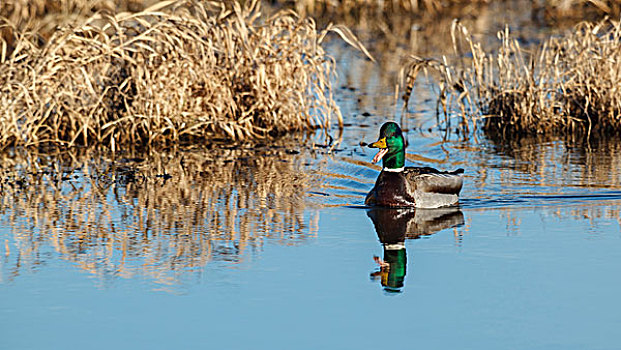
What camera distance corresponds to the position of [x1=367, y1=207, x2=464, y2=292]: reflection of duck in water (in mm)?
6777

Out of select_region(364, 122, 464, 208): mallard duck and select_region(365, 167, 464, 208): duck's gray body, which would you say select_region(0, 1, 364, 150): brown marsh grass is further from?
select_region(365, 167, 464, 208): duck's gray body

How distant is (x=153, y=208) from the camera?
8.69m

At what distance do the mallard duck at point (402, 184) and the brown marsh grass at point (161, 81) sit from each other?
90.0 inches

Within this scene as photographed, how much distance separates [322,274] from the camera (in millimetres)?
6742

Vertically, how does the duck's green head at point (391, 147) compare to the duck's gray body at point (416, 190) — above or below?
above

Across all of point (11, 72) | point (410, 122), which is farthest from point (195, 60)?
point (410, 122)

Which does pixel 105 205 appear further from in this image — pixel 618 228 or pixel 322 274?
pixel 618 228

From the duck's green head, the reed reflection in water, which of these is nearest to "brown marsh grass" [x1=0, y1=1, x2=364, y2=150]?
the reed reflection in water

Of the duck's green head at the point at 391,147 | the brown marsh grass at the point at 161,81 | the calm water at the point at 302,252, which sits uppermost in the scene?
the brown marsh grass at the point at 161,81

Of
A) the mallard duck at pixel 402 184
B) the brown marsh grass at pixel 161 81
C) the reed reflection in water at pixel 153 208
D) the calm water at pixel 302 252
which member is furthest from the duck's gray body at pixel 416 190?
the brown marsh grass at pixel 161 81

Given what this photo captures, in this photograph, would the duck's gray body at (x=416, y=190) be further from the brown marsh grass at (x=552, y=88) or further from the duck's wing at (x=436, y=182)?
the brown marsh grass at (x=552, y=88)

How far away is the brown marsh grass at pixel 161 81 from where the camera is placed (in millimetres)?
10969

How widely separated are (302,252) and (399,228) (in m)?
1.16

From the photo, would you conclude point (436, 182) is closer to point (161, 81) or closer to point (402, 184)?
point (402, 184)
